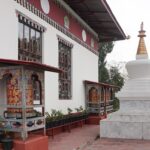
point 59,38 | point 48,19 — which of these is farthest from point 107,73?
point 48,19

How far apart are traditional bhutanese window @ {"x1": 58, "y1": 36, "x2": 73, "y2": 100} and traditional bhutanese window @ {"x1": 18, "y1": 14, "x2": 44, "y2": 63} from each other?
1.88 metres

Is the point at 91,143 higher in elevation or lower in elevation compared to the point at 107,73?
lower

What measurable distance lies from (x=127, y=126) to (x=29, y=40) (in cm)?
406

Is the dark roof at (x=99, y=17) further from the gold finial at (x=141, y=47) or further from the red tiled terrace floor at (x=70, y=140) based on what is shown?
the red tiled terrace floor at (x=70, y=140)

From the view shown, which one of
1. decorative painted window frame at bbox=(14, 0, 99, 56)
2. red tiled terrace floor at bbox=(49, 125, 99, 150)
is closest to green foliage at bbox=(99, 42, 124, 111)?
decorative painted window frame at bbox=(14, 0, 99, 56)

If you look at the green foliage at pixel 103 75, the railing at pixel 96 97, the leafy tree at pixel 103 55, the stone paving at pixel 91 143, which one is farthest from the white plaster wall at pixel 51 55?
the leafy tree at pixel 103 55

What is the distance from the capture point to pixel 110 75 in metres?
29.3

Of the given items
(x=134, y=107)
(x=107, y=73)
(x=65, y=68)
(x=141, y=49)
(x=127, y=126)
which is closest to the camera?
(x=127, y=126)

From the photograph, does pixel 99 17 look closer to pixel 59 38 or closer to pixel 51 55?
pixel 59 38

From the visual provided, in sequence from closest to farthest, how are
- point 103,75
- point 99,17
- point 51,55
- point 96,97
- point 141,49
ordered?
point 141,49 → point 51,55 → point 96,97 → point 99,17 → point 103,75

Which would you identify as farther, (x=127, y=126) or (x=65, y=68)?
(x=65, y=68)

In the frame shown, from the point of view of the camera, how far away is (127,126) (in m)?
10.3

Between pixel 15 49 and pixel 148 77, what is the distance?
15.2 ft

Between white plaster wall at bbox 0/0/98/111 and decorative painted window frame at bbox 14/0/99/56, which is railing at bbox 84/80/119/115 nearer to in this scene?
white plaster wall at bbox 0/0/98/111
